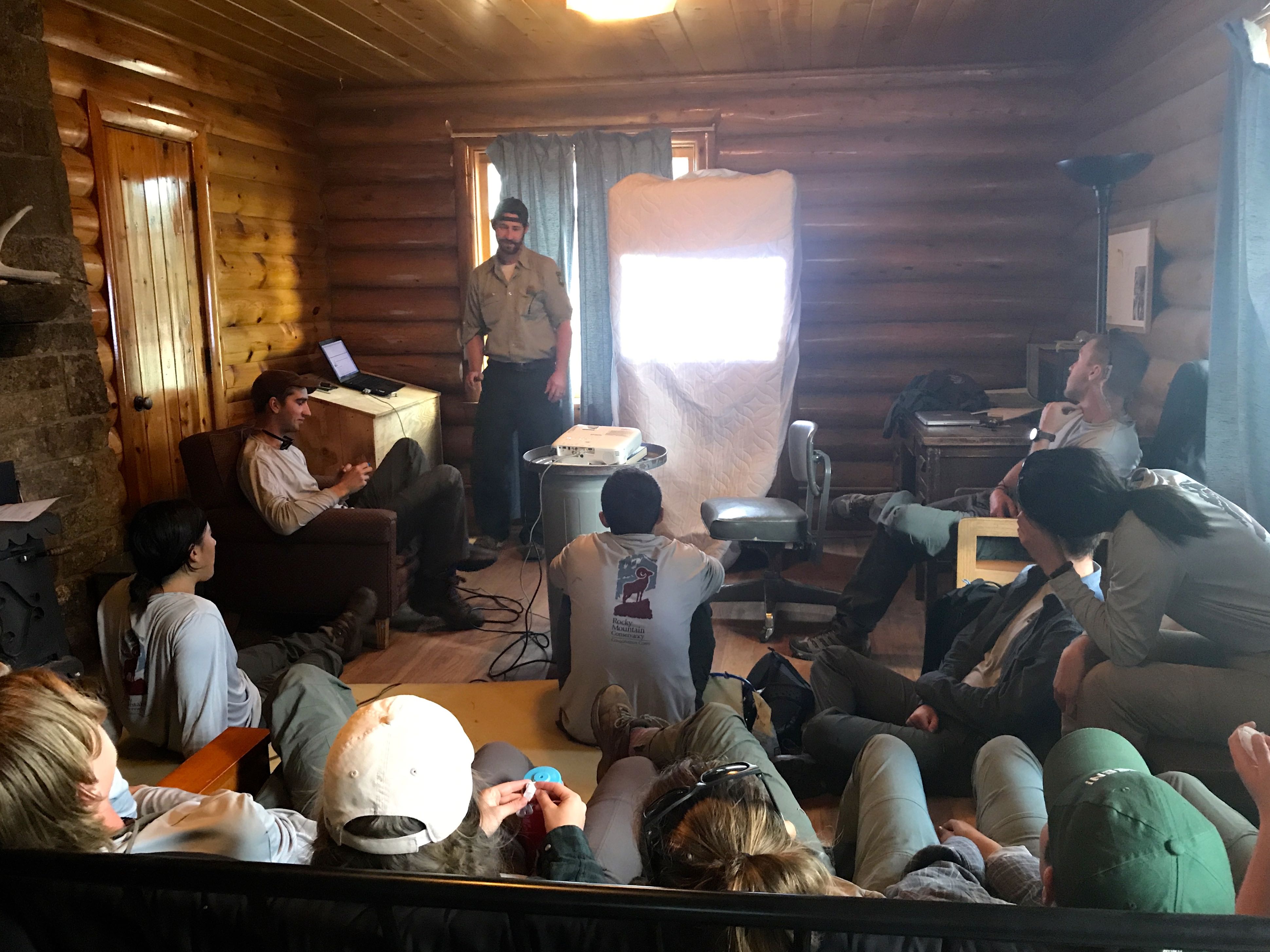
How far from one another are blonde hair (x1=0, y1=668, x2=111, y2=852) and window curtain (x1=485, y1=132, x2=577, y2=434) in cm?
441

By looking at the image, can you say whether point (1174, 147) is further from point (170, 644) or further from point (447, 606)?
point (170, 644)

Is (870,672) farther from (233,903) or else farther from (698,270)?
(698,270)

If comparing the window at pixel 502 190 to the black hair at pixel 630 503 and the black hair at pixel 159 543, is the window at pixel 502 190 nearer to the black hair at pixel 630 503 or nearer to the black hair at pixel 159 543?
the black hair at pixel 630 503

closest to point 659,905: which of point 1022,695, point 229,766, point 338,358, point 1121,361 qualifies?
point 229,766

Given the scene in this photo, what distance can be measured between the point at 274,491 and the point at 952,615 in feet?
8.34

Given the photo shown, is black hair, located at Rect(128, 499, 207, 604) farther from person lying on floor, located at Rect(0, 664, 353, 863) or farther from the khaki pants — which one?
the khaki pants

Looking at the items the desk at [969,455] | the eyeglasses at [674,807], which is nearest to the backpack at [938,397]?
the desk at [969,455]

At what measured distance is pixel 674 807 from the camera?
124 centimetres

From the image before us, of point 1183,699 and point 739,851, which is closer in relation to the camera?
point 739,851

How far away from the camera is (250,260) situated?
522 cm

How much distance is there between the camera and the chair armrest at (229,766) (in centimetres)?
195

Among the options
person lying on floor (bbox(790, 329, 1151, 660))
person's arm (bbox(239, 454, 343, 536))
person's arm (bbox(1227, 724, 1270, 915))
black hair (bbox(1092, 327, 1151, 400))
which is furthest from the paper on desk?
black hair (bbox(1092, 327, 1151, 400))

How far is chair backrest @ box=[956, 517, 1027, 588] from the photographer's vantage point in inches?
128

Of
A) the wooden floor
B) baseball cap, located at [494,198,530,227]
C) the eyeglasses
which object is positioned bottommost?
the wooden floor
